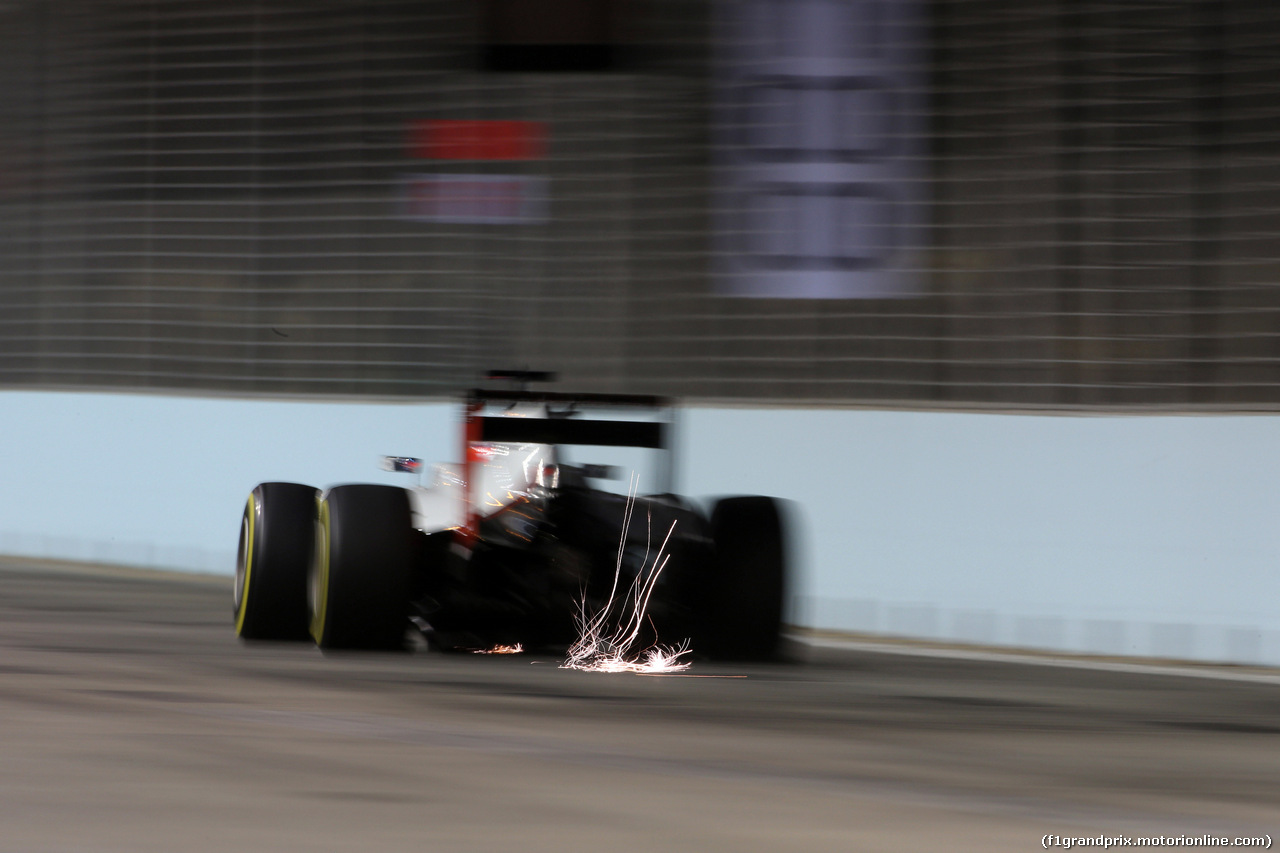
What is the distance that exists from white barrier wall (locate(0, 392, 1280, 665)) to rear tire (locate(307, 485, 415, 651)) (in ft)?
9.17

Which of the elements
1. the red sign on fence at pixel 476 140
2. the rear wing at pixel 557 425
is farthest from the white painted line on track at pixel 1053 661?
the red sign on fence at pixel 476 140

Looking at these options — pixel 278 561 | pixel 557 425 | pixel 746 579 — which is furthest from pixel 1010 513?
pixel 278 561

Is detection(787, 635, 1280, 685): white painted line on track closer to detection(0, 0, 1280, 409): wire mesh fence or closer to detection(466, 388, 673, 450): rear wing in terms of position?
detection(0, 0, 1280, 409): wire mesh fence

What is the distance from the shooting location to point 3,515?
617 inches

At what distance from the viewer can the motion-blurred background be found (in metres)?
10.9

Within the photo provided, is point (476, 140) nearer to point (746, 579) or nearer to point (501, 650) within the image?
point (501, 650)

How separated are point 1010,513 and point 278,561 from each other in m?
4.49

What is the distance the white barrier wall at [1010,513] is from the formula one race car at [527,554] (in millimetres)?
1562

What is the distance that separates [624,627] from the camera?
29.7ft

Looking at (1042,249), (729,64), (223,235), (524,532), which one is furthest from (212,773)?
(223,235)

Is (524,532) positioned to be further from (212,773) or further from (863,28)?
(863,28)

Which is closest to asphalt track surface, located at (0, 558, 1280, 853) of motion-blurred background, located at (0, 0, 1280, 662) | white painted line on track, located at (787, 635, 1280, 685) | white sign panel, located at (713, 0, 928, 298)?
white painted line on track, located at (787, 635, 1280, 685)

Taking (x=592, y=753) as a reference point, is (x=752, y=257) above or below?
above

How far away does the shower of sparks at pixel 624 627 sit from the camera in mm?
9008
